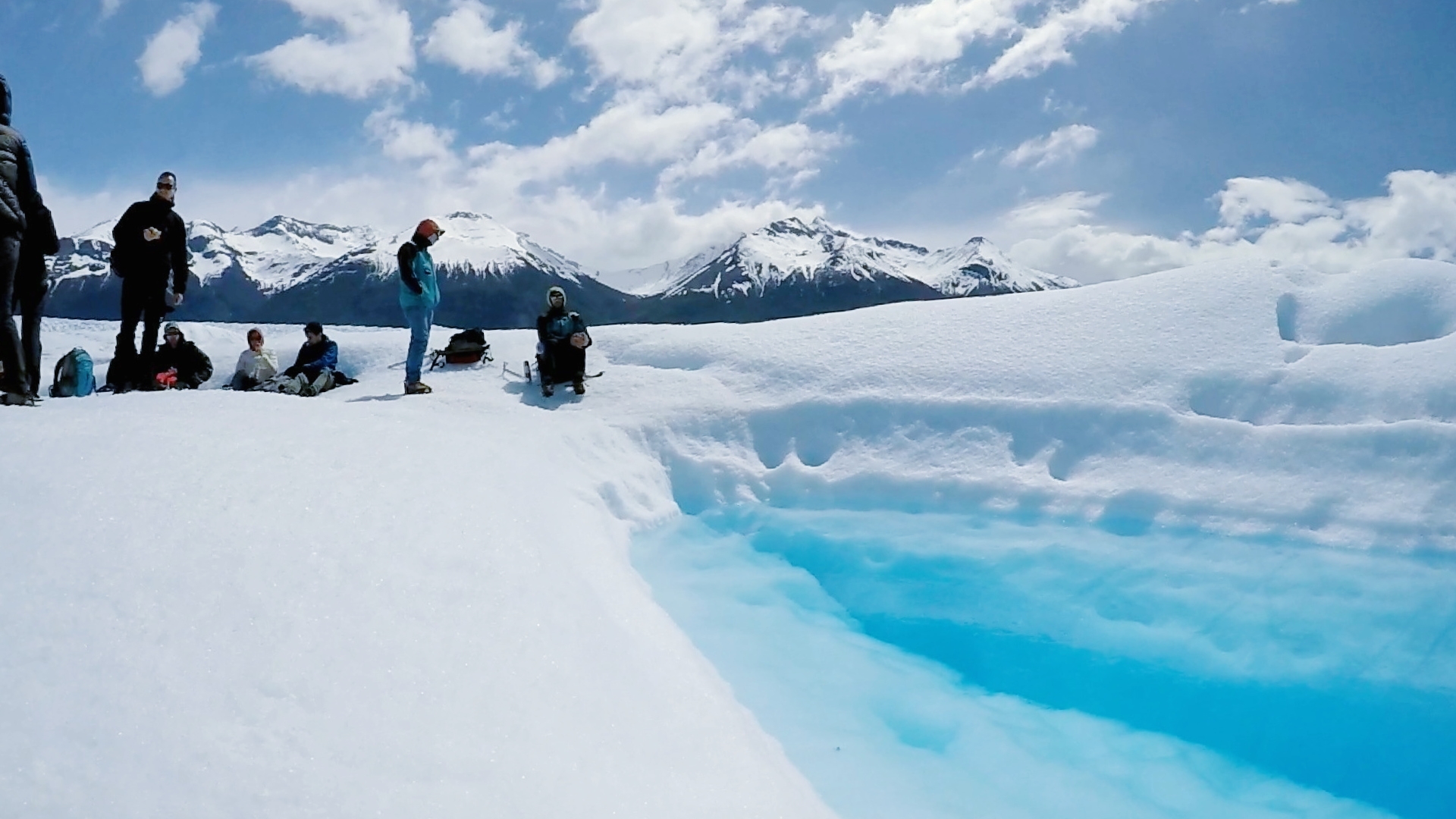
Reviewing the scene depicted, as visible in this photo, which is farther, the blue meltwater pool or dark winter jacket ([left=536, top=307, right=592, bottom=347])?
dark winter jacket ([left=536, top=307, right=592, bottom=347])

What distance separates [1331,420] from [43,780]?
32.7ft

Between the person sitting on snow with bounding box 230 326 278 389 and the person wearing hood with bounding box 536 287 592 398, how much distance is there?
405 centimetres

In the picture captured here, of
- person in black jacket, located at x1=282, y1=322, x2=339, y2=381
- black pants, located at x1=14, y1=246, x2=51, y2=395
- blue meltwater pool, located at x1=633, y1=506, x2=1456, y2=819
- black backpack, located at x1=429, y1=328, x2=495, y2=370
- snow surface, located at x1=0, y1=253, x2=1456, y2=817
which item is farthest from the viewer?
black backpack, located at x1=429, y1=328, x2=495, y2=370

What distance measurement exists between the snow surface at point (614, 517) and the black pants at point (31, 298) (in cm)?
134

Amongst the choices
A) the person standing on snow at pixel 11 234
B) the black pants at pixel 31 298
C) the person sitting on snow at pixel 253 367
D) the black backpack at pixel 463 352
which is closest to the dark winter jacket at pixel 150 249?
the black pants at pixel 31 298

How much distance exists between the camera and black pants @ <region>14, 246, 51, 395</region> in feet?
21.9

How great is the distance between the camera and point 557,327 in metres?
10.5

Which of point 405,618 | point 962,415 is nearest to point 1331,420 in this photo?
point 962,415

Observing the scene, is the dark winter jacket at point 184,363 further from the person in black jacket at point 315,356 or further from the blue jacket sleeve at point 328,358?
the blue jacket sleeve at point 328,358

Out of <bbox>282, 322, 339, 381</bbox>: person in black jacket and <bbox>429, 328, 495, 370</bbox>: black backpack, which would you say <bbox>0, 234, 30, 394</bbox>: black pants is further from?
<bbox>429, 328, 495, 370</bbox>: black backpack

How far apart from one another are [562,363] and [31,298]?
17.7 ft

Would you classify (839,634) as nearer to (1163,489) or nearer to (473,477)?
(473,477)

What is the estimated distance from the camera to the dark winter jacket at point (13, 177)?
18.9 ft

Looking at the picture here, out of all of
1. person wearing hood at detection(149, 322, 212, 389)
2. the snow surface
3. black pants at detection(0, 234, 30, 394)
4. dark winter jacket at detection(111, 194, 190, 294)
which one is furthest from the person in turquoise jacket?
black pants at detection(0, 234, 30, 394)
